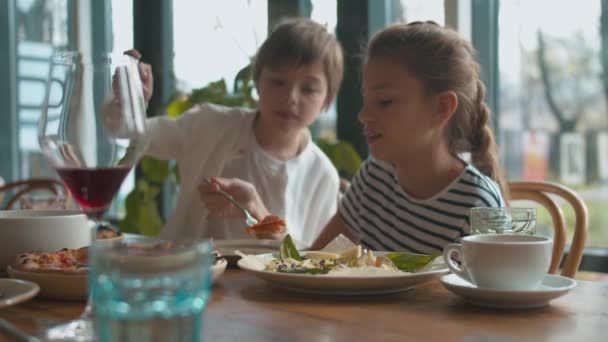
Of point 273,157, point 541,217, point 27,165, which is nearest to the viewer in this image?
point 273,157

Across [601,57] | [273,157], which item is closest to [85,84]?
[273,157]

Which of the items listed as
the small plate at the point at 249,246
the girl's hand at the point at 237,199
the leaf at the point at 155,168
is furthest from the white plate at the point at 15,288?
the leaf at the point at 155,168

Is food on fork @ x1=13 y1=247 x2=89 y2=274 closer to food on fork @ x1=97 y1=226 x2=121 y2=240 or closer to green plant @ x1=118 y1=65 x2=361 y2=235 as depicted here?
food on fork @ x1=97 y1=226 x2=121 y2=240

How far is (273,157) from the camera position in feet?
7.90

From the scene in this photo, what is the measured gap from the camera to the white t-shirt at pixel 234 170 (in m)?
2.38

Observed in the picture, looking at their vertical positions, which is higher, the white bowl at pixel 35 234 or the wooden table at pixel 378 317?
the white bowl at pixel 35 234

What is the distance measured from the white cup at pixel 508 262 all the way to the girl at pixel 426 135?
30.4 inches

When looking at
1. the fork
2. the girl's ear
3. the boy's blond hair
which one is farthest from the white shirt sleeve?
the girl's ear

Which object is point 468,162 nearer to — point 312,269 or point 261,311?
point 312,269

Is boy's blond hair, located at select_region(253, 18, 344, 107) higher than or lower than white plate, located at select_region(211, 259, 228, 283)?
higher

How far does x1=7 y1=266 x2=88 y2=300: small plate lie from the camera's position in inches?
34.8

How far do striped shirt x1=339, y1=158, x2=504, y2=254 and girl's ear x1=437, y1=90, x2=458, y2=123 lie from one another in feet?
0.48

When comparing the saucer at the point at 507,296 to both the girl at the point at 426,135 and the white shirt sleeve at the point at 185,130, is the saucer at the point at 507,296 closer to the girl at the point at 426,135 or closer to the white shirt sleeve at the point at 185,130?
the girl at the point at 426,135

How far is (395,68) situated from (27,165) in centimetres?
387
